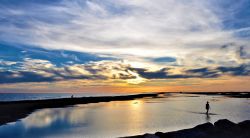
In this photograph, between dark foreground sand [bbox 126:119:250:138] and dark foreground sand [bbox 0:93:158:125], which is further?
dark foreground sand [bbox 0:93:158:125]

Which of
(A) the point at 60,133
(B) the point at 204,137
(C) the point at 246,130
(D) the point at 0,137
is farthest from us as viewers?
(A) the point at 60,133

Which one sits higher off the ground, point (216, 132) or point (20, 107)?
point (20, 107)

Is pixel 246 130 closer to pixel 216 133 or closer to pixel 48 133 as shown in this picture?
pixel 216 133

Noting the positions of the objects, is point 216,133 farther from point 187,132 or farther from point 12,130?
point 12,130

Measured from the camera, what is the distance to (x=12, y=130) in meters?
29.3

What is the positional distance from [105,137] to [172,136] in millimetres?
8512

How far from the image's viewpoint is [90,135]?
2616 cm

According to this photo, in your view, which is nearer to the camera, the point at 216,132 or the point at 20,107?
the point at 216,132

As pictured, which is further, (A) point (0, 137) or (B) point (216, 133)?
(A) point (0, 137)

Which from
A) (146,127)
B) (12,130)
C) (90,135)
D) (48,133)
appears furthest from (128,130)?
(12,130)

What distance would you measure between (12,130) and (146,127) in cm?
1295

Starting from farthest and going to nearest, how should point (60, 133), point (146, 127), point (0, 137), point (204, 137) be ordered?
point (146, 127)
point (60, 133)
point (0, 137)
point (204, 137)

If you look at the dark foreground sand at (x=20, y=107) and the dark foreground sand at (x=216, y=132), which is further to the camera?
the dark foreground sand at (x=20, y=107)

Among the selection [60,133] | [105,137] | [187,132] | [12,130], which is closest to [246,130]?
[187,132]
